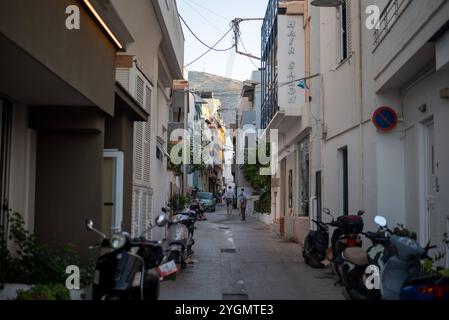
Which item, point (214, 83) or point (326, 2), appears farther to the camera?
point (214, 83)

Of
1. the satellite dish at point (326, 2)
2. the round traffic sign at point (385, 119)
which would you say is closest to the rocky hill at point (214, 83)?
the satellite dish at point (326, 2)

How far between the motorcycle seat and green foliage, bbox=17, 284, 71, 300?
3.87 m

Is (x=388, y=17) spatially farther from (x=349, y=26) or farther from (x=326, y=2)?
(x=349, y=26)

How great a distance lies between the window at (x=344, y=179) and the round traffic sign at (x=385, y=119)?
280 cm

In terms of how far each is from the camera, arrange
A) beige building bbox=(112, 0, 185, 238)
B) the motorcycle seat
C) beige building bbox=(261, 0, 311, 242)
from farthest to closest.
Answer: beige building bbox=(261, 0, 311, 242) < beige building bbox=(112, 0, 185, 238) < the motorcycle seat

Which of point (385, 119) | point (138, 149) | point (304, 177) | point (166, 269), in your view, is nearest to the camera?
point (166, 269)

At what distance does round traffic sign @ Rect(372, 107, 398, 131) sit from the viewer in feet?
33.3

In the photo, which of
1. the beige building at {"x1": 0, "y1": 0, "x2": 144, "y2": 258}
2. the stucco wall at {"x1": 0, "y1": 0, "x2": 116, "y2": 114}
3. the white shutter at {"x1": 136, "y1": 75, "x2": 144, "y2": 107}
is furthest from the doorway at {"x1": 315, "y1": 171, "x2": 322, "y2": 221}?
the stucco wall at {"x1": 0, "y1": 0, "x2": 116, "y2": 114}

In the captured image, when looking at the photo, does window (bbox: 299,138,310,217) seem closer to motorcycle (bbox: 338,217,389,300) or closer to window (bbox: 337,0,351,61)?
window (bbox: 337,0,351,61)

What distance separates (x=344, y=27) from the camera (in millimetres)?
13094

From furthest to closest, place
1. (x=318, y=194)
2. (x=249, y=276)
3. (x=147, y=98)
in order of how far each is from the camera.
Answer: (x=318, y=194), (x=147, y=98), (x=249, y=276)

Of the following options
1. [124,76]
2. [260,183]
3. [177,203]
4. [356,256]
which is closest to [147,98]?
[124,76]

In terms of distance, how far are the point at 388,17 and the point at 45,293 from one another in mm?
7076
